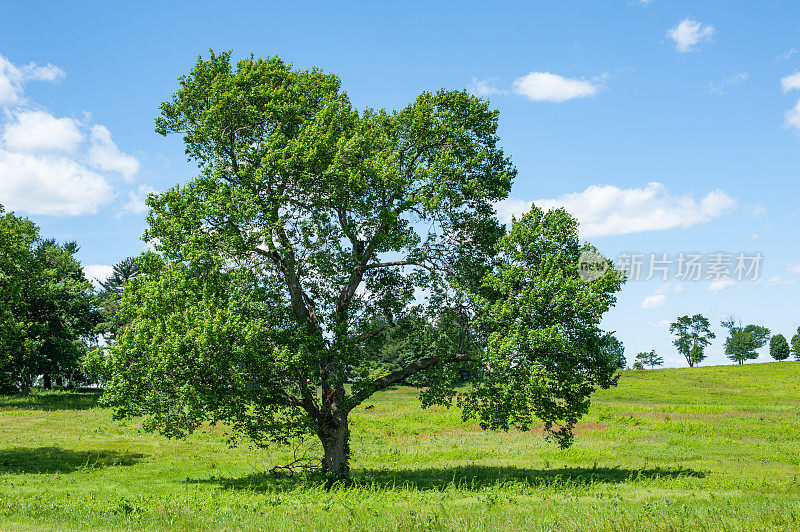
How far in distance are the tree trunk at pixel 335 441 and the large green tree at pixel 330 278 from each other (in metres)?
0.09

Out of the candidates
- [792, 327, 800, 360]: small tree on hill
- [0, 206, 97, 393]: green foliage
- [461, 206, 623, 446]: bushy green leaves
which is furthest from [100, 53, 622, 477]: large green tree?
[792, 327, 800, 360]: small tree on hill

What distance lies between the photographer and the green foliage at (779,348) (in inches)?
7338

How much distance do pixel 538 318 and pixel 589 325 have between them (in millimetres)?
2247

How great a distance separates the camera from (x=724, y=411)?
61188 mm

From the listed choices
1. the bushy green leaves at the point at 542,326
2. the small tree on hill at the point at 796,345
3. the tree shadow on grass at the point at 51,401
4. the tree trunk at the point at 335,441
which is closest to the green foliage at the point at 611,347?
the bushy green leaves at the point at 542,326

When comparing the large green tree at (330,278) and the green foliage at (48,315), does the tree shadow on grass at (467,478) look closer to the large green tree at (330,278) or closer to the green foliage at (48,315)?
the large green tree at (330,278)

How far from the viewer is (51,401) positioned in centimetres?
7131

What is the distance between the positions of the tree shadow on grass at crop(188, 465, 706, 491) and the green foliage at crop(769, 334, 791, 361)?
189127mm

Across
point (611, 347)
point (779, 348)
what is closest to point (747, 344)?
point (779, 348)

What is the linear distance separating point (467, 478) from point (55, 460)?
24.2 metres

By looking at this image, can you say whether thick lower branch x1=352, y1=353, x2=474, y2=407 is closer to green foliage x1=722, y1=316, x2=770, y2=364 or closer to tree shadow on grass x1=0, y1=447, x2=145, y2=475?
tree shadow on grass x1=0, y1=447, x2=145, y2=475

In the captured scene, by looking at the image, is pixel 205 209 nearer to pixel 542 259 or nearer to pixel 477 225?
pixel 477 225

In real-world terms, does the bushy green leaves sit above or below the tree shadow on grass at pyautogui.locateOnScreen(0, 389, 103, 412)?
above

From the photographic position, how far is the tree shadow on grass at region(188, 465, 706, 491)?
27188 millimetres
